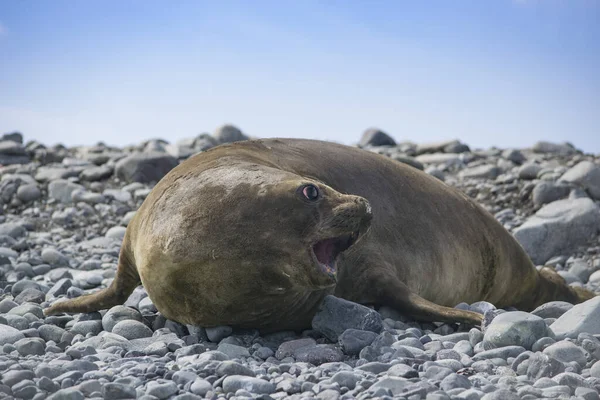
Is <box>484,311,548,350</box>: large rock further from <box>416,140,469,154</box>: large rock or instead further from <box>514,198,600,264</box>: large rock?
<box>416,140,469,154</box>: large rock

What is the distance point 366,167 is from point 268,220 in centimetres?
204

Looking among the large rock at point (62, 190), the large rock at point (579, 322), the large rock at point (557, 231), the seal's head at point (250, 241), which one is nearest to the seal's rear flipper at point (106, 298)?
the seal's head at point (250, 241)

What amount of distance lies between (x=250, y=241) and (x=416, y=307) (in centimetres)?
129

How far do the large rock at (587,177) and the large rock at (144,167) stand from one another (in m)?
6.51

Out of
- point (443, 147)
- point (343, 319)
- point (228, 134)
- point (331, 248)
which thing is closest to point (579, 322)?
point (343, 319)

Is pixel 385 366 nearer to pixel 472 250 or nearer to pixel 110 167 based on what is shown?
pixel 472 250

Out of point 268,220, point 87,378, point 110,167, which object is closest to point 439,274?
point 268,220

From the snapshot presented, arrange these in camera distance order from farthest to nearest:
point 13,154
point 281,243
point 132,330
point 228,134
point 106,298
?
point 228,134, point 13,154, point 106,298, point 132,330, point 281,243

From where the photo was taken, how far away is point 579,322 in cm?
487

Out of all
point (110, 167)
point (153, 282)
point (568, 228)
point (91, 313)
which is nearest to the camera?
point (153, 282)

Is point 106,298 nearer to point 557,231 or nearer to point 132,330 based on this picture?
point 132,330

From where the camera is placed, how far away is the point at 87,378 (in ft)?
13.0

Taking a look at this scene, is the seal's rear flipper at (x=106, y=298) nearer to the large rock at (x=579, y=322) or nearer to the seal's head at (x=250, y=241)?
the seal's head at (x=250, y=241)

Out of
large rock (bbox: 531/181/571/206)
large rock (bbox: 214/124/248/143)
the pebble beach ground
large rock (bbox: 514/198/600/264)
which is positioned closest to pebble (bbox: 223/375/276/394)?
the pebble beach ground
